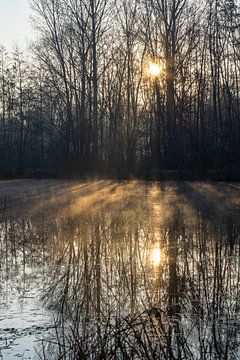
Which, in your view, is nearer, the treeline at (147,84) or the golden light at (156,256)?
the golden light at (156,256)

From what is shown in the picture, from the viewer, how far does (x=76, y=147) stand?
28.9 meters

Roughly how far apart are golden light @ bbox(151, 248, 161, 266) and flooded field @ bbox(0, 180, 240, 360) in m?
0.01

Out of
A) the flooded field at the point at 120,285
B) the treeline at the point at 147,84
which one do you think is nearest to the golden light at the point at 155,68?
the treeline at the point at 147,84

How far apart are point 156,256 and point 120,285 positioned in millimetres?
1623

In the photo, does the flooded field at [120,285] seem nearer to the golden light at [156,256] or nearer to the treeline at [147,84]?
the golden light at [156,256]

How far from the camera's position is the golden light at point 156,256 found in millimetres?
6769

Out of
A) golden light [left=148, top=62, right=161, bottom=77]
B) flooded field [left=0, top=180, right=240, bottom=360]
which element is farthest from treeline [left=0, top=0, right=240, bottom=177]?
flooded field [left=0, top=180, right=240, bottom=360]

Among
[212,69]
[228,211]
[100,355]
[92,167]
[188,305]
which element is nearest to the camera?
[100,355]

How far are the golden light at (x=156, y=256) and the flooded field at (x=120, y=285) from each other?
0.5 inches

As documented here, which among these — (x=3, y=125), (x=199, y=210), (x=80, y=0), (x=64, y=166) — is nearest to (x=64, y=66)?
(x=80, y=0)

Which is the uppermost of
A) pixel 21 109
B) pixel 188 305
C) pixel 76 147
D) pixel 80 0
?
pixel 80 0

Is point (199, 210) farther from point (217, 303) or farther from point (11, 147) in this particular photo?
point (11, 147)

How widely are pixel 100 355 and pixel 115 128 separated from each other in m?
27.4

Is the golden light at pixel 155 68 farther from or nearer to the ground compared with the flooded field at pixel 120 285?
farther from the ground
